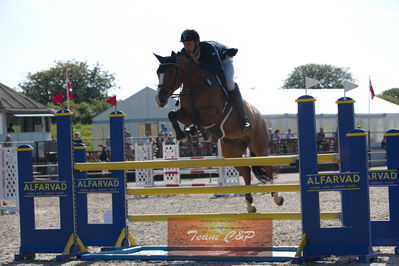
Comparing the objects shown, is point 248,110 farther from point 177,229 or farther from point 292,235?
point 177,229

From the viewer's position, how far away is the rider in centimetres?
Answer: 567

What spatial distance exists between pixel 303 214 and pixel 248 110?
2.13m

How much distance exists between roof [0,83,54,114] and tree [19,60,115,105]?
2576cm

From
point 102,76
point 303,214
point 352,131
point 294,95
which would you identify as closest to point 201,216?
point 303,214

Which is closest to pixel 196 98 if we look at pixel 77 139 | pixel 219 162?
pixel 219 162

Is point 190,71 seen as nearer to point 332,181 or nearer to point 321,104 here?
point 332,181

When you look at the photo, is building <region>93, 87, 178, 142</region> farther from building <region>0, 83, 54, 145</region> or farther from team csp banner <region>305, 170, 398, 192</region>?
team csp banner <region>305, 170, 398, 192</region>

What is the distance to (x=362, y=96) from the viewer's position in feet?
82.1

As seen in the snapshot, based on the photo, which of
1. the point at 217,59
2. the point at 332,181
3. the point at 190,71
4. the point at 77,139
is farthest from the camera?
the point at 77,139

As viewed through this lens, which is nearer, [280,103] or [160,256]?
[160,256]

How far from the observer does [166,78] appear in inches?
216

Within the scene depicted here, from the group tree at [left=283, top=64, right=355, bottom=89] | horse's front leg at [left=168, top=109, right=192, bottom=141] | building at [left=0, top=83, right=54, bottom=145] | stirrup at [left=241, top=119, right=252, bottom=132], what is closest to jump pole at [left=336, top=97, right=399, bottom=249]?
stirrup at [left=241, top=119, right=252, bottom=132]

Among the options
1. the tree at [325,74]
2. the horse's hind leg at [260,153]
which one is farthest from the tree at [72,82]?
the horse's hind leg at [260,153]

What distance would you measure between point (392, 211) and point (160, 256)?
7.02 feet
